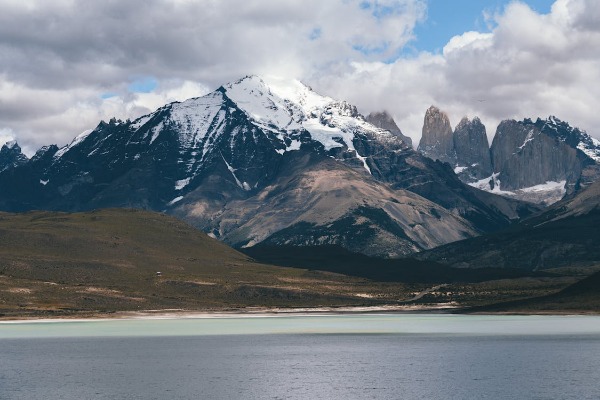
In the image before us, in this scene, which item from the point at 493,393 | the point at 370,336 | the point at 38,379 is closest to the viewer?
the point at 493,393

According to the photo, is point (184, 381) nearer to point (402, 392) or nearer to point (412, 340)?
point (402, 392)

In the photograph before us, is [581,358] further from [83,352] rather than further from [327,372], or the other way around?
[83,352]

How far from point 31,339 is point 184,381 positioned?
270 ft

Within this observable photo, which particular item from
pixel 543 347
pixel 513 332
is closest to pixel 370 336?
pixel 513 332

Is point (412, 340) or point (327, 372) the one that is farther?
point (412, 340)

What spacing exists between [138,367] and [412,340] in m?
65.0

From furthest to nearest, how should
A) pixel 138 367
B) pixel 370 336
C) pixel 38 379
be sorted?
pixel 370 336, pixel 138 367, pixel 38 379

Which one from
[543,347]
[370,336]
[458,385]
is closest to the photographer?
[458,385]

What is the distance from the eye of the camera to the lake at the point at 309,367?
4311 inches

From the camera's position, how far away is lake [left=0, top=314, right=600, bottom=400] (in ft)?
359

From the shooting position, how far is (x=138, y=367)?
136 meters

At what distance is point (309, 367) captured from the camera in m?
135

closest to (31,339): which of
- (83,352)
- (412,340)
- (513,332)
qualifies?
(83,352)

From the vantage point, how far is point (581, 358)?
140m
